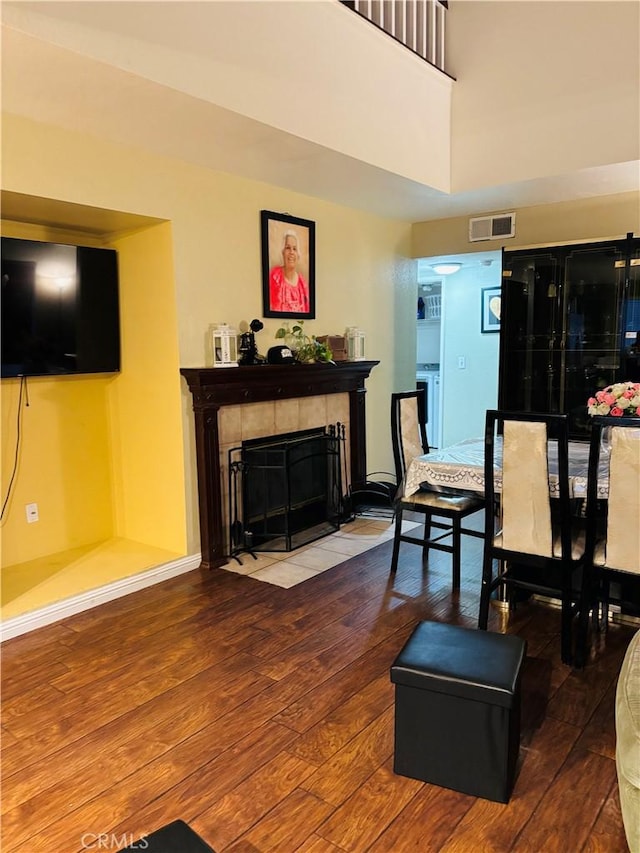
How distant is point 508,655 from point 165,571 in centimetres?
232

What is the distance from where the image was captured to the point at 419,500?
3.46 metres

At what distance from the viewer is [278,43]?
292 centimetres

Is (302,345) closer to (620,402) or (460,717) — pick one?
(620,402)

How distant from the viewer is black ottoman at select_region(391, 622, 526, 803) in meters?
1.80

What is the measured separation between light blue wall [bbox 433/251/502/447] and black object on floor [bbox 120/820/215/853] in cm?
588

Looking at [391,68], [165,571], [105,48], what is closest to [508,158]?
[391,68]

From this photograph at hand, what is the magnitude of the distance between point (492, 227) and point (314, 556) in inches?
123

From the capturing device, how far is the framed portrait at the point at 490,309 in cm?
653

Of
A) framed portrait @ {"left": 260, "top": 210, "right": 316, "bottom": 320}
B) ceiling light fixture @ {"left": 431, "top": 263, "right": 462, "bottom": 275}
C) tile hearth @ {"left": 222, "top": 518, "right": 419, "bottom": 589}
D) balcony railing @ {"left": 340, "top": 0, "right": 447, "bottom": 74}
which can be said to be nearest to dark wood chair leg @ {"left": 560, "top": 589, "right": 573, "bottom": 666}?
tile hearth @ {"left": 222, "top": 518, "right": 419, "bottom": 589}

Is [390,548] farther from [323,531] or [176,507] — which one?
[176,507]

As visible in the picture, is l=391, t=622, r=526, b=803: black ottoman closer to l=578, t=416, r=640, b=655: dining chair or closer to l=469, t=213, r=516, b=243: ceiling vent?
l=578, t=416, r=640, b=655: dining chair

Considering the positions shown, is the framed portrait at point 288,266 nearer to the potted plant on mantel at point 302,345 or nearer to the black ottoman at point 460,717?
the potted plant on mantel at point 302,345

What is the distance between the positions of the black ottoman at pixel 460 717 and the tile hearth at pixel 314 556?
1.62 metres

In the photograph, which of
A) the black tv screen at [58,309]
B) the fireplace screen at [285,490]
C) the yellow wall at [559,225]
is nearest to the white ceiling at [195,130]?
the yellow wall at [559,225]
